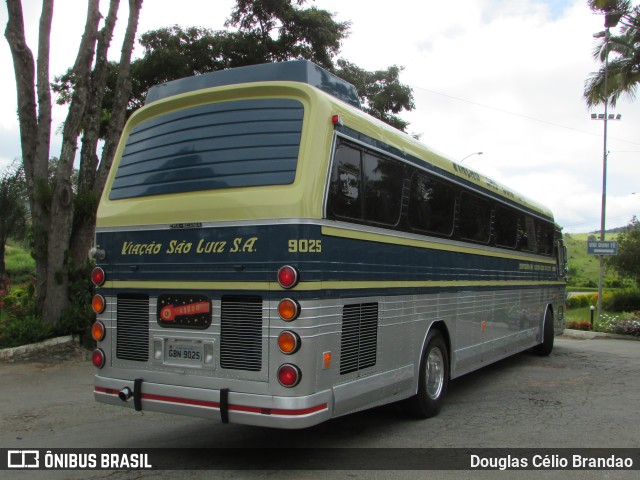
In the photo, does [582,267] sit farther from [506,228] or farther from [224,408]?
[224,408]

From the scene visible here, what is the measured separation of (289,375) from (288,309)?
1.71 feet

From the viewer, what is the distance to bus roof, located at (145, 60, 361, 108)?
530 cm

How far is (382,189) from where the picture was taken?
19.4 ft

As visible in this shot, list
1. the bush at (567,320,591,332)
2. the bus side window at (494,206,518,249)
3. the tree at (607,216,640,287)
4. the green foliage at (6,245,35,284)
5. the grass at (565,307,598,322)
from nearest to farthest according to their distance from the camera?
the bus side window at (494,206,518,249) → the bush at (567,320,591,332) → the grass at (565,307,598,322) → the green foliage at (6,245,35,284) → the tree at (607,216,640,287)

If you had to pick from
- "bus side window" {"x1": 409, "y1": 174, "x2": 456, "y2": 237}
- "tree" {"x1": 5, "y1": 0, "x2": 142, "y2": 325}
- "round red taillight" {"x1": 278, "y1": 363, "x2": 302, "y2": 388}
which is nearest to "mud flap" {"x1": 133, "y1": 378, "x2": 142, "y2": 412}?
"round red taillight" {"x1": 278, "y1": 363, "x2": 302, "y2": 388}

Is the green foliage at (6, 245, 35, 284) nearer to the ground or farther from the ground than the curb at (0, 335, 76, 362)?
farther from the ground

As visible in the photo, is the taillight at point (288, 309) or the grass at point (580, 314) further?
the grass at point (580, 314)

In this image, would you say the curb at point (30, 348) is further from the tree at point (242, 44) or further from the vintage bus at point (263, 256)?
the tree at point (242, 44)

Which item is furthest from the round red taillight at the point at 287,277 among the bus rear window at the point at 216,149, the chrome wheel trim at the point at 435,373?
the chrome wheel trim at the point at 435,373

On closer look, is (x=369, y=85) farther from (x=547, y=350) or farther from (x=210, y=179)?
(x=210, y=179)

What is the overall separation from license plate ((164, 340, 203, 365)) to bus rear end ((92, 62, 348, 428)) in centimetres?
1

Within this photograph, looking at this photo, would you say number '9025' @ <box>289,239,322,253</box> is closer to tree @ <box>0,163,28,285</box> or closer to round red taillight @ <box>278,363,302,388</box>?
round red taillight @ <box>278,363,302,388</box>

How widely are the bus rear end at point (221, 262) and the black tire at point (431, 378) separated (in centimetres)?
211

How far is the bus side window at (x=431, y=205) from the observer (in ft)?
21.6
